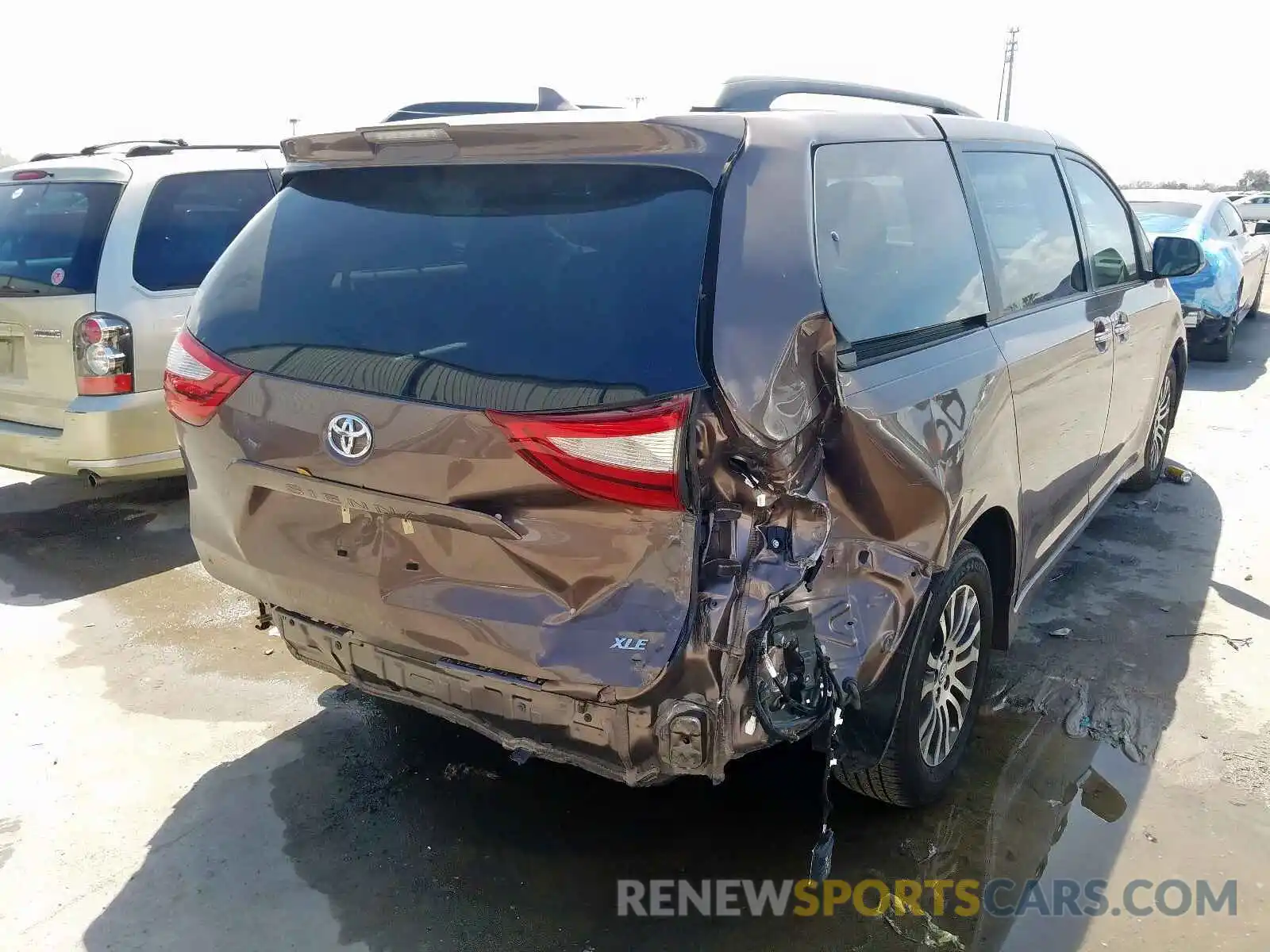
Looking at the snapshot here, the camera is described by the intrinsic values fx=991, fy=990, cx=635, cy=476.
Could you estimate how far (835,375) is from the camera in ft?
7.43

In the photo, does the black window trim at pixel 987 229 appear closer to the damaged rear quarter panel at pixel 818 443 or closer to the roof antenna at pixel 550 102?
the damaged rear quarter panel at pixel 818 443

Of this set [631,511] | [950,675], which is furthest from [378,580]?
[950,675]

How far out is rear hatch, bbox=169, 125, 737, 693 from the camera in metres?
2.12

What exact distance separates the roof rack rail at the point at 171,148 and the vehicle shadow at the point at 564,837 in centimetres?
359

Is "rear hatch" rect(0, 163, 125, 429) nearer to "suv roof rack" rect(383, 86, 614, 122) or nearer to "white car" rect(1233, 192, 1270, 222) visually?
"suv roof rack" rect(383, 86, 614, 122)

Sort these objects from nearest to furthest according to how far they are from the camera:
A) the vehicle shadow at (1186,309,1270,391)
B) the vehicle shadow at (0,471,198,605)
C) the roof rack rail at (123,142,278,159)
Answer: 1. the vehicle shadow at (0,471,198,605)
2. the roof rack rail at (123,142,278,159)
3. the vehicle shadow at (1186,309,1270,391)

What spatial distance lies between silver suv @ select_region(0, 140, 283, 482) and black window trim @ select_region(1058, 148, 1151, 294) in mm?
4141

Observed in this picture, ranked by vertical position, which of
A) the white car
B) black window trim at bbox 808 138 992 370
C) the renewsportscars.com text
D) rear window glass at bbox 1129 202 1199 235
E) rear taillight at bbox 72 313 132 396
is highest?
black window trim at bbox 808 138 992 370

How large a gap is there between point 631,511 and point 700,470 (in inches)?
6.8

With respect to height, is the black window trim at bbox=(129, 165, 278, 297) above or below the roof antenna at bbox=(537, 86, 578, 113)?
below

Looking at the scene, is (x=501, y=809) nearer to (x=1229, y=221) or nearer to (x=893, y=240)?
(x=893, y=240)

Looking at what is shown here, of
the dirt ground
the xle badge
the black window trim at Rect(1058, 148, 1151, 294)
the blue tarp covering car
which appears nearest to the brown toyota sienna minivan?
the xle badge

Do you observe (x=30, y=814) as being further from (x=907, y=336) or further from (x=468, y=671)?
(x=907, y=336)

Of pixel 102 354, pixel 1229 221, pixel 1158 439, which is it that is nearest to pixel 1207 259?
pixel 1229 221
